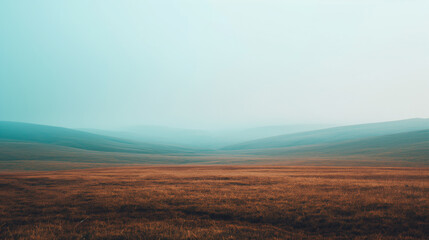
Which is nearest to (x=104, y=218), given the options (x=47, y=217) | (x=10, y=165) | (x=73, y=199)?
(x=47, y=217)

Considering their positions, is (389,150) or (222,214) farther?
(389,150)

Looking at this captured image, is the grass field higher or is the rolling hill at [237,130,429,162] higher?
the grass field

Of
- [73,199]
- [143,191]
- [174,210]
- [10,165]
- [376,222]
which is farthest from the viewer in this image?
[10,165]

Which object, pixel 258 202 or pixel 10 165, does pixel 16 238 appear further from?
pixel 10 165

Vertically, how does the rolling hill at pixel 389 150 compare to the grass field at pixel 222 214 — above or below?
below

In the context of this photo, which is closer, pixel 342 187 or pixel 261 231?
pixel 261 231

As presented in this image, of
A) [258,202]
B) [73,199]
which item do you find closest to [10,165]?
[73,199]

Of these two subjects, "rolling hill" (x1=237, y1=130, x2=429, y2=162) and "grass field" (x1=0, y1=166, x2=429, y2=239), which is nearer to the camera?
"grass field" (x1=0, y1=166, x2=429, y2=239)

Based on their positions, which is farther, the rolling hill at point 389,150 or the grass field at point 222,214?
the rolling hill at point 389,150

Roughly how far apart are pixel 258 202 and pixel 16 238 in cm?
1325

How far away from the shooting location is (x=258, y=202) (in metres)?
15.3

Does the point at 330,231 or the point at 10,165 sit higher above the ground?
the point at 330,231

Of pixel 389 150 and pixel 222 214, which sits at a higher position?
pixel 222 214

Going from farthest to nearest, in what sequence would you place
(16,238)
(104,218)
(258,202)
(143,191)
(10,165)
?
(10,165) < (143,191) < (258,202) < (104,218) < (16,238)
